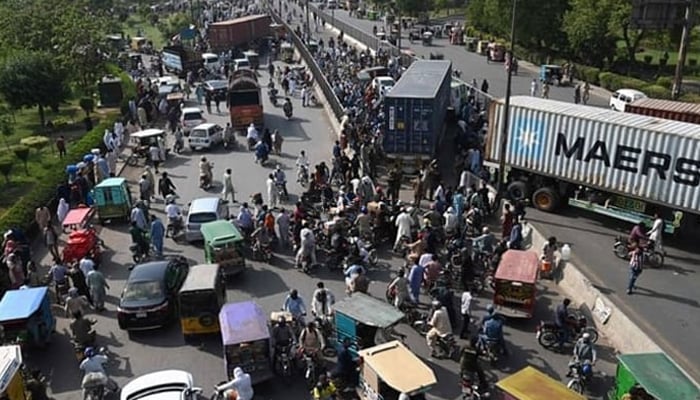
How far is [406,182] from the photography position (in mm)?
26734

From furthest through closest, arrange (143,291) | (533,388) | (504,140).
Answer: (504,140)
(143,291)
(533,388)

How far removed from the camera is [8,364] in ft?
42.1

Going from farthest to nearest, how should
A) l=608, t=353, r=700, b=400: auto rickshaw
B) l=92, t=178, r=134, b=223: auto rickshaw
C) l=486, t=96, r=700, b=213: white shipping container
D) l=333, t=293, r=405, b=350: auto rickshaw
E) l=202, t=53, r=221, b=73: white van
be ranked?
l=202, t=53, r=221, b=73: white van, l=92, t=178, r=134, b=223: auto rickshaw, l=486, t=96, r=700, b=213: white shipping container, l=333, t=293, r=405, b=350: auto rickshaw, l=608, t=353, r=700, b=400: auto rickshaw

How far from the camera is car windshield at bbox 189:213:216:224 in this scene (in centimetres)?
2138

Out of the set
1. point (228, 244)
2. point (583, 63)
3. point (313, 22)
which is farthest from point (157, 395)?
point (313, 22)

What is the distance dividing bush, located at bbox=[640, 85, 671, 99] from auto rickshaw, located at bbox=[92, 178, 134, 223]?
31355mm

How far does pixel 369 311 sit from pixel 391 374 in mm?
2417

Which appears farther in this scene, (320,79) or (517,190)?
(320,79)

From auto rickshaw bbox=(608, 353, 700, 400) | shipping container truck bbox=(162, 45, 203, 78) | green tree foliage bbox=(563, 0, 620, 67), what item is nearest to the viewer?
auto rickshaw bbox=(608, 353, 700, 400)

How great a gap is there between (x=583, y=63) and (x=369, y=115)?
26.0 meters

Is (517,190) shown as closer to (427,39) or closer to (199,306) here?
(199,306)

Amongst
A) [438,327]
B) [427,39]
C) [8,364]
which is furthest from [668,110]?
[427,39]

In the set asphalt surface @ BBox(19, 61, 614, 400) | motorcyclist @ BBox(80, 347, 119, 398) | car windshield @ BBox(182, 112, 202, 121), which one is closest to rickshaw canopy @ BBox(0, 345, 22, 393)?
motorcyclist @ BBox(80, 347, 119, 398)

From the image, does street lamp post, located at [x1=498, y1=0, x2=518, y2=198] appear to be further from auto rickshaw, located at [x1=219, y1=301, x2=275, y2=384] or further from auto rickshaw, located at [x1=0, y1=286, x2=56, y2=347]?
auto rickshaw, located at [x1=0, y1=286, x2=56, y2=347]
